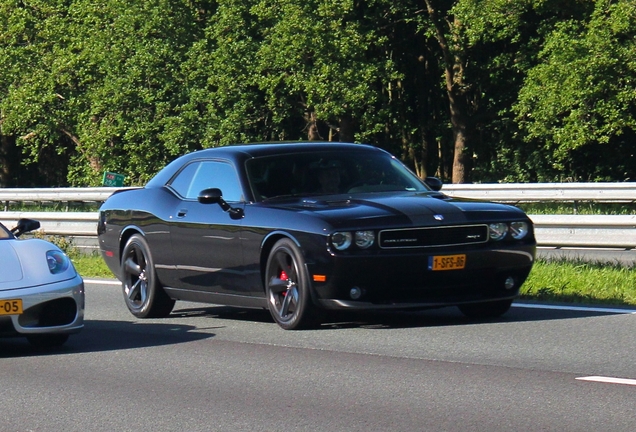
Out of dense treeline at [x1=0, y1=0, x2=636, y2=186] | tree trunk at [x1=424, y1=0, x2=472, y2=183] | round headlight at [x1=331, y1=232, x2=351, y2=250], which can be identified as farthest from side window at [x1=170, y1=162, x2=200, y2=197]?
tree trunk at [x1=424, y1=0, x2=472, y2=183]

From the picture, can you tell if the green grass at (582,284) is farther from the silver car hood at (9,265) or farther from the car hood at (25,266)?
the silver car hood at (9,265)

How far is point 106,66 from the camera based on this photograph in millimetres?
43625


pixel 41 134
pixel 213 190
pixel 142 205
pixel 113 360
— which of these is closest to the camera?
pixel 113 360

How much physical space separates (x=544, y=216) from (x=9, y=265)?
7231 mm

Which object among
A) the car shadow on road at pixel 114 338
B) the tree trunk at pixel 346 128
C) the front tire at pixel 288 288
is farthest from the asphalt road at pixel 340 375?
the tree trunk at pixel 346 128

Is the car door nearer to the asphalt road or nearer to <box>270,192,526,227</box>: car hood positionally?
the asphalt road

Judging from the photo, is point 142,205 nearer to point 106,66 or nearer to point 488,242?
point 488,242

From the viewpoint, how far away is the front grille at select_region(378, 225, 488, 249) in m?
8.78

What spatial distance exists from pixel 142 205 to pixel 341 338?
3.03 m

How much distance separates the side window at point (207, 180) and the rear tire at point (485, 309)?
1.95 meters

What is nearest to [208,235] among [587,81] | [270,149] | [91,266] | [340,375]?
[270,149]

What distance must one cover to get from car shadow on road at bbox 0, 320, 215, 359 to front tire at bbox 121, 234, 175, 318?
312 mm

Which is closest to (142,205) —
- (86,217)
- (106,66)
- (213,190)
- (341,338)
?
(213,190)

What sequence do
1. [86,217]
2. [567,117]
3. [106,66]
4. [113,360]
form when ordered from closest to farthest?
[113,360] → [86,217] → [567,117] → [106,66]
